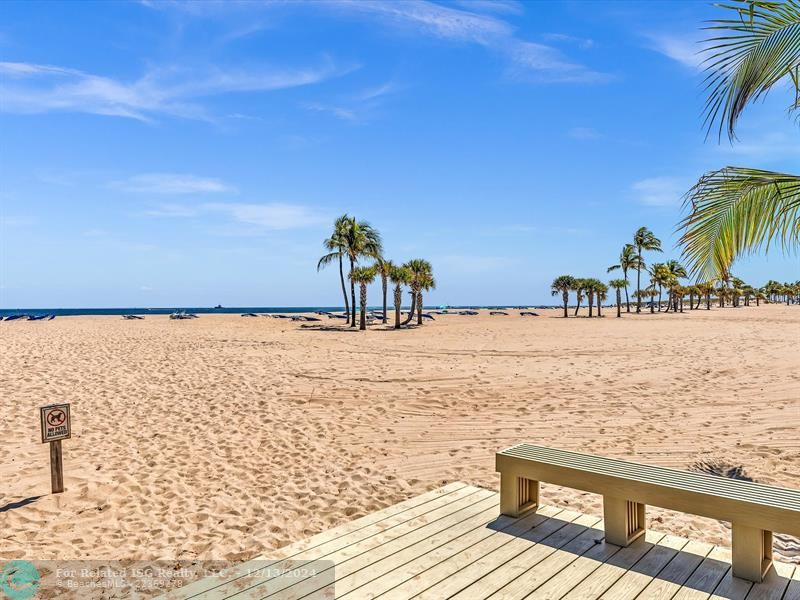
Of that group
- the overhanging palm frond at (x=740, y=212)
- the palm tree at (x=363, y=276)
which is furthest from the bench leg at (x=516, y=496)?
the palm tree at (x=363, y=276)

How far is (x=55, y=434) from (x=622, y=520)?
6833 mm

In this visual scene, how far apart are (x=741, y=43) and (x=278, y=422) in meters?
9.34

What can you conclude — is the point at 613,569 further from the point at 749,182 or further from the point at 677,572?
the point at 749,182

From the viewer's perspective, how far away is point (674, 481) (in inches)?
154

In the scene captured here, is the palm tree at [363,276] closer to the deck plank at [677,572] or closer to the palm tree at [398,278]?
the palm tree at [398,278]

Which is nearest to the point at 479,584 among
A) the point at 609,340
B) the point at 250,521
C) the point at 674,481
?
the point at 674,481

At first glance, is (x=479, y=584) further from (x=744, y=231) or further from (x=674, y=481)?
(x=744, y=231)

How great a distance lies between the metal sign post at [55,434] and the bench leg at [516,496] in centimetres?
564

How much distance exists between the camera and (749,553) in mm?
3523

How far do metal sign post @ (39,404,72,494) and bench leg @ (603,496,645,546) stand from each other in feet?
21.5

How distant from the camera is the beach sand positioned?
550 centimetres

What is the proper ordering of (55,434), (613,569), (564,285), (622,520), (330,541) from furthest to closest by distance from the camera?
(564,285), (55,434), (330,541), (622,520), (613,569)

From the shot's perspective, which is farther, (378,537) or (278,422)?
(278,422)

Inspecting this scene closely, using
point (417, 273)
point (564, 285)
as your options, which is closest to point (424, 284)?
point (417, 273)
